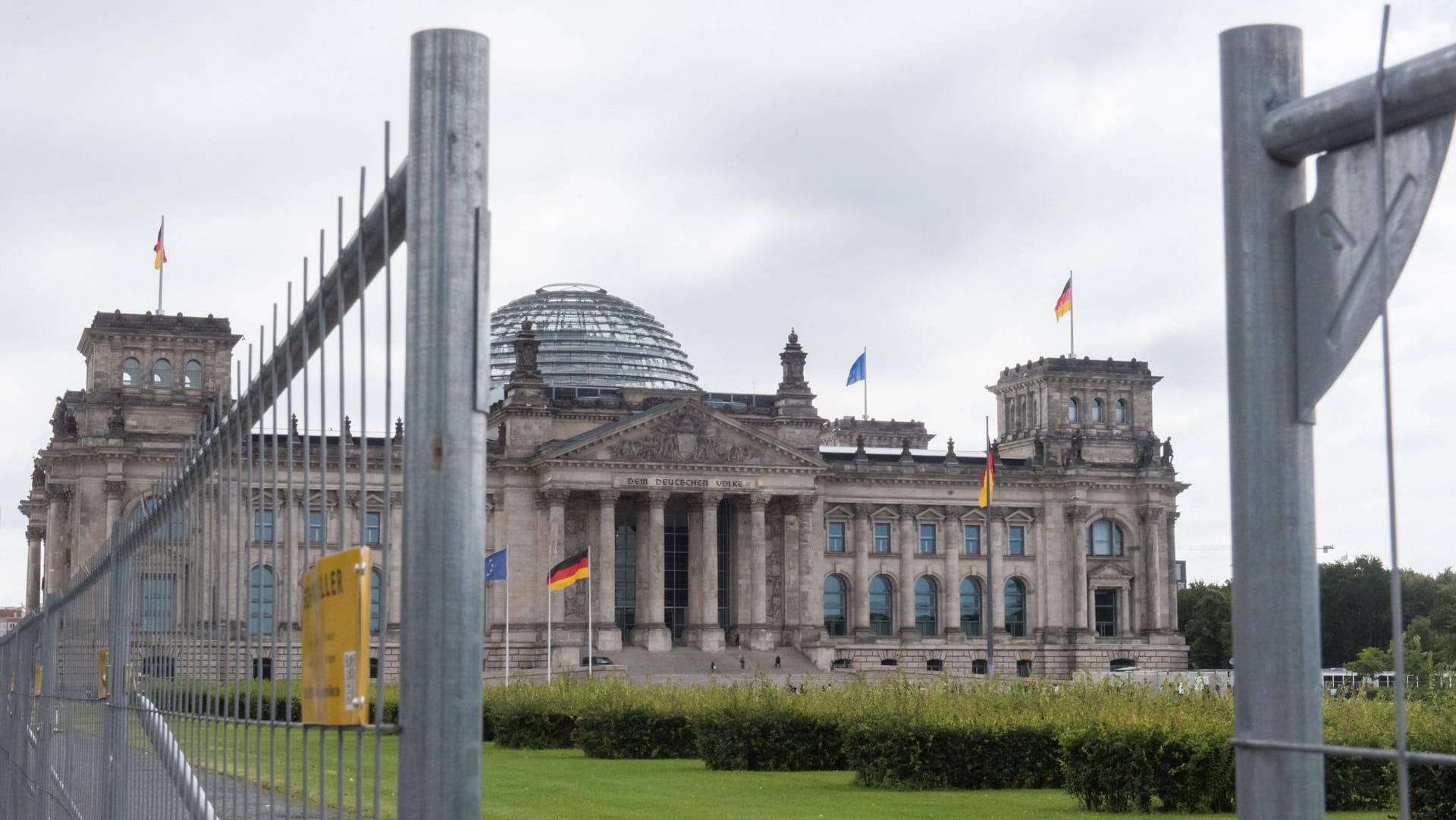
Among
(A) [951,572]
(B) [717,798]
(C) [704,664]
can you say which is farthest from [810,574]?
(B) [717,798]

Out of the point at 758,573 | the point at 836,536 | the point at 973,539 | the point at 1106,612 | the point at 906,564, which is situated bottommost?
the point at 1106,612

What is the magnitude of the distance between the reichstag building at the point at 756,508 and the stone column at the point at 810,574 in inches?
5.2

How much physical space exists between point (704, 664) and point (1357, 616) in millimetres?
41288

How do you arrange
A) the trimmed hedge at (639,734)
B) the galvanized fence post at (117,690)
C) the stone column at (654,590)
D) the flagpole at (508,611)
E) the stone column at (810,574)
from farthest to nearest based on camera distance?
1. the stone column at (810,574)
2. the stone column at (654,590)
3. the flagpole at (508,611)
4. the trimmed hedge at (639,734)
5. the galvanized fence post at (117,690)

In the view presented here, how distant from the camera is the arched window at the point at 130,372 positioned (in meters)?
83.3

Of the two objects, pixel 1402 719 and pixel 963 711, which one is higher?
pixel 1402 719

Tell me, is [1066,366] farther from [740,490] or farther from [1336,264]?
[1336,264]

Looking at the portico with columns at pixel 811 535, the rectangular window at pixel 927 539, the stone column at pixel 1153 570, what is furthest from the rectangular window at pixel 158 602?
the stone column at pixel 1153 570

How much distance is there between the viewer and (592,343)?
104438 millimetres

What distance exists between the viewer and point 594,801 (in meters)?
27.2

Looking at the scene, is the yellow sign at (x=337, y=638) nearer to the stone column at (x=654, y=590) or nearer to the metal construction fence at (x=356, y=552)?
the metal construction fence at (x=356, y=552)

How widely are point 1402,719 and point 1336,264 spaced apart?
81 cm

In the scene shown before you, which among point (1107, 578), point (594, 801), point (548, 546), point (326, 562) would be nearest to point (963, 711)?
point (594, 801)

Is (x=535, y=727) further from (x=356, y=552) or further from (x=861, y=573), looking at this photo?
(x=861, y=573)
